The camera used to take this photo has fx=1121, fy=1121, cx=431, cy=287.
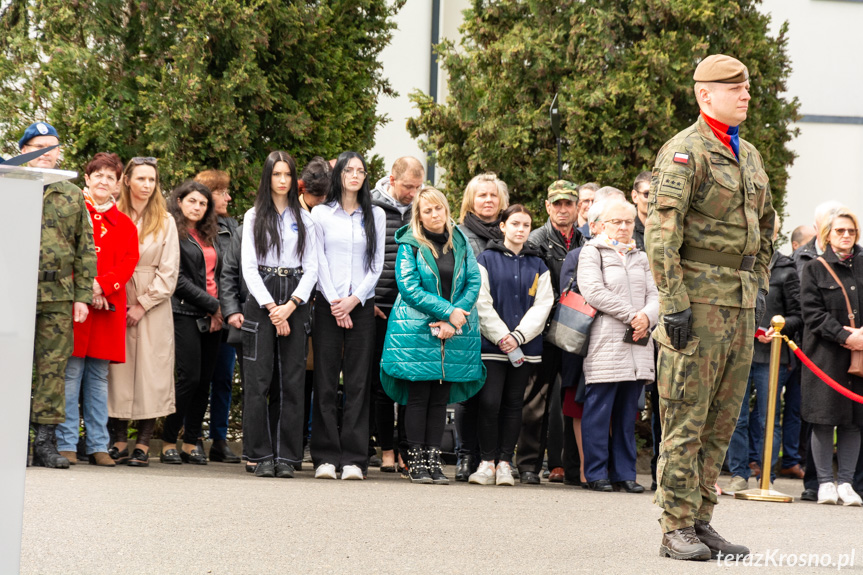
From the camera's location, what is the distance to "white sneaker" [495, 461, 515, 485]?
8328 millimetres

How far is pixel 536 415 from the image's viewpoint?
351 inches

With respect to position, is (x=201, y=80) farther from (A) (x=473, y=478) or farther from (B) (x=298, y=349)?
(A) (x=473, y=478)

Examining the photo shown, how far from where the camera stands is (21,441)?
2.84 metres

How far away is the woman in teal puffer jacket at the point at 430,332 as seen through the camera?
8.05 m

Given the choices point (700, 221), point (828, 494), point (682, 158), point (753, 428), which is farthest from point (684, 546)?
point (753, 428)

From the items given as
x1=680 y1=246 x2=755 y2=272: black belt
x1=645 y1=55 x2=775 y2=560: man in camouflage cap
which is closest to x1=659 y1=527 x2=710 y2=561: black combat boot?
x1=645 y1=55 x2=775 y2=560: man in camouflage cap

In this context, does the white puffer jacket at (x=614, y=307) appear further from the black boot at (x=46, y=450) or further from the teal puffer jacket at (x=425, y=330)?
the black boot at (x=46, y=450)

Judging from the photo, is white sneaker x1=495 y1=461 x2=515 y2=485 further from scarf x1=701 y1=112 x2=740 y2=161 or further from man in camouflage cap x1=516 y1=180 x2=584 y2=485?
scarf x1=701 y1=112 x2=740 y2=161

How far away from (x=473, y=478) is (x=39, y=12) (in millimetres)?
7811

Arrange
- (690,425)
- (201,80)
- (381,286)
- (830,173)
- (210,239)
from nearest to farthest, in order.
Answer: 1. (690,425)
2. (381,286)
3. (210,239)
4. (201,80)
5. (830,173)

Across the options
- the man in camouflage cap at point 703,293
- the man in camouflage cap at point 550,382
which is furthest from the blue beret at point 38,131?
the man in camouflage cap at point 703,293

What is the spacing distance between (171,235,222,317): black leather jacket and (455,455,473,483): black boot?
2305mm

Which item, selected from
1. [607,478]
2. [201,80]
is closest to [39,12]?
[201,80]

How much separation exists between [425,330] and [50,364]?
2631mm
